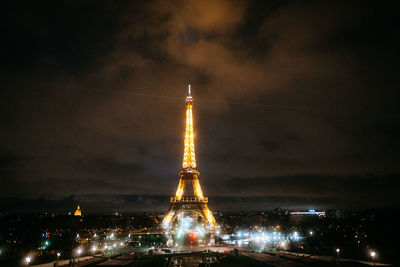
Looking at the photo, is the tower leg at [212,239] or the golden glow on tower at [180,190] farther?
the golden glow on tower at [180,190]

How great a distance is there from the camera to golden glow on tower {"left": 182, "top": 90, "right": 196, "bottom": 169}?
81375mm

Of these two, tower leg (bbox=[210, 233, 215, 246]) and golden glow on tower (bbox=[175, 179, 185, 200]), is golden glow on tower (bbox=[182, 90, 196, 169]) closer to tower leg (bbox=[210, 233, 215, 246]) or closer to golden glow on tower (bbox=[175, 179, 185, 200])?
golden glow on tower (bbox=[175, 179, 185, 200])

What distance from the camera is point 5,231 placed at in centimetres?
5453

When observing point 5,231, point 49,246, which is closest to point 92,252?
point 49,246

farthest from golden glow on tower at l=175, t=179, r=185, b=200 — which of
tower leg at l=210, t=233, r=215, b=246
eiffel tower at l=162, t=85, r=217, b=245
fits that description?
tower leg at l=210, t=233, r=215, b=246

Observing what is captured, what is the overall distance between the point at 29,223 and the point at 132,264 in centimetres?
3353

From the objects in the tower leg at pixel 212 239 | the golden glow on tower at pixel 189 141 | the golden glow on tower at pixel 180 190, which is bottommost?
the tower leg at pixel 212 239

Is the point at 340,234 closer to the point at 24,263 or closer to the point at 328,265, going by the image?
the point at 328,265

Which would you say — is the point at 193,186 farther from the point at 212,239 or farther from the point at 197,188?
the point at 212,239

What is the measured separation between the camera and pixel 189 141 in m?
82.5

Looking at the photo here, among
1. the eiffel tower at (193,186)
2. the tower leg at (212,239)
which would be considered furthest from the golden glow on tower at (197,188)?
the tower leg at (212,239)

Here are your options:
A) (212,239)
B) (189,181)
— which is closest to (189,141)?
(189,181)

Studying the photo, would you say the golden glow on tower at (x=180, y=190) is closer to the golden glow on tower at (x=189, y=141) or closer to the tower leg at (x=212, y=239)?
the golden glow on tower at (x=189, y=141)

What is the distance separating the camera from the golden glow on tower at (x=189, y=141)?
8138 cm
